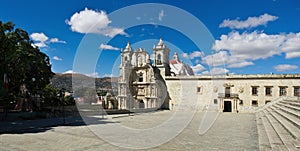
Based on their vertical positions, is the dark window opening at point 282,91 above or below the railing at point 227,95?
above

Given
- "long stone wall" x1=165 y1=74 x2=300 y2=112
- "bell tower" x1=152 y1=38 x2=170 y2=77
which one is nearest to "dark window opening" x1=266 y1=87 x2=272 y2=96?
"long stone wall" x1=165 y1=74 x2=300 y2=112

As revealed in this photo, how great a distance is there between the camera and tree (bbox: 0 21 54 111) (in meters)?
14.7

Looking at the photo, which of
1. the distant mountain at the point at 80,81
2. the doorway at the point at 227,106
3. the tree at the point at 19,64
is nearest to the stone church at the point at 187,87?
the doorway at the point at 227,106

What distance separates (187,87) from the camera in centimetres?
3522

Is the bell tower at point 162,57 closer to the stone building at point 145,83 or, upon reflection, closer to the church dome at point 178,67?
the stone building at point 145,83

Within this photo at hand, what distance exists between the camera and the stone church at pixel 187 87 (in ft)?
99.8

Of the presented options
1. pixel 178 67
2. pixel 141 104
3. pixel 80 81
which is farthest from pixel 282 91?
pixel 80 81

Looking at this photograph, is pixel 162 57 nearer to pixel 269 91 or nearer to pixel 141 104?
pixel 141 104

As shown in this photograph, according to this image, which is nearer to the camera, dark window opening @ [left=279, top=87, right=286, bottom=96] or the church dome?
dark window opening @ [left=279, top=87, right=286, bottom=96]

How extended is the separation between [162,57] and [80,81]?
2145 cm

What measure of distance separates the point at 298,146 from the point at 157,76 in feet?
99.2

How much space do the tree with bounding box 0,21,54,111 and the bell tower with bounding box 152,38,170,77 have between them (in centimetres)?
1871

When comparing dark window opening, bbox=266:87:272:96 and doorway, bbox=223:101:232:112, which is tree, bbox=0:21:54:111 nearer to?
doorway, bbox=223:101:232:112

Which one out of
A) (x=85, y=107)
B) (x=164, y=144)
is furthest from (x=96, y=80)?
(x=164, y=144)
